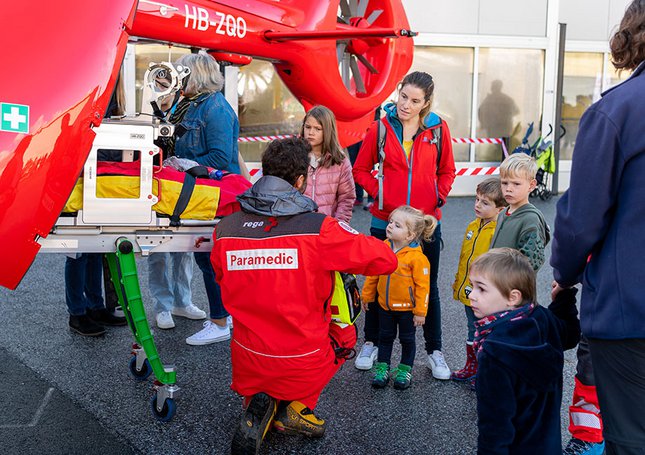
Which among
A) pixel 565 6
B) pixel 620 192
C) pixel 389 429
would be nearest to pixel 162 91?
pixel 389 429

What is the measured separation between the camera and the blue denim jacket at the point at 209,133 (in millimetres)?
4645

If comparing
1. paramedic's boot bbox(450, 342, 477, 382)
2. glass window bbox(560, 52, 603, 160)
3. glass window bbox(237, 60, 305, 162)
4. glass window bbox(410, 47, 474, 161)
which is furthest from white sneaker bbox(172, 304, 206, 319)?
glass window bbox(560, 52, 603, 160)

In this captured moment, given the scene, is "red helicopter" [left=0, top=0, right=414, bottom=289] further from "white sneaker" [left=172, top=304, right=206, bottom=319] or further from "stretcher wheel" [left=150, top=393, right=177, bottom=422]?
"white sneaker" [left=172, top=304, right=206, bottom=319]

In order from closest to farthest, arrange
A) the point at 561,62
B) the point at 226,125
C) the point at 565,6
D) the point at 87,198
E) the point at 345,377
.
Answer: the point at 87,198
the point at 345,377
the point at 226,125
the point at 561,62
the point at 565,6

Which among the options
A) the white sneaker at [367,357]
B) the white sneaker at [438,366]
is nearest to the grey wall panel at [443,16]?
the white sneaker at [367,357]

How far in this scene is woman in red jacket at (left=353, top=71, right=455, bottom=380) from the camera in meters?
4.34

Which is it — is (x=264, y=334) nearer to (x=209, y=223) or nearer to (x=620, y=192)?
(x=209, y=223)

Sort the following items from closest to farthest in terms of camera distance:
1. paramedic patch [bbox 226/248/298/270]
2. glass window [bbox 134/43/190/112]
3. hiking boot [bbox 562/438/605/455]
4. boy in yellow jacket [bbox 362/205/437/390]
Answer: hiking boot [bbox 562/438/605/455] → paramedic patch [bbox 226/248/298/270] → boy in yellow jacket [bbox 362/205/437/390] → glass window [bbox 134/43/190/112]

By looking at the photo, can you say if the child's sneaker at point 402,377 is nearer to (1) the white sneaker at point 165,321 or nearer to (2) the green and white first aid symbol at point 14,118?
(1) the white sneaker at point 165,321

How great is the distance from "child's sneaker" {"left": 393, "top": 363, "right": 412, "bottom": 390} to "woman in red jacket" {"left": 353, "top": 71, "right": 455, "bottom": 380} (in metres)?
0.22

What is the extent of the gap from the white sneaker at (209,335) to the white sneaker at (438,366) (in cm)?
136

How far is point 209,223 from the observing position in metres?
3.70

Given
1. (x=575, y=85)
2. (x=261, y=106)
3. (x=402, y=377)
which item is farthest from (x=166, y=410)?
(x=575, y=85)

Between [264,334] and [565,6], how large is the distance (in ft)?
39.0
